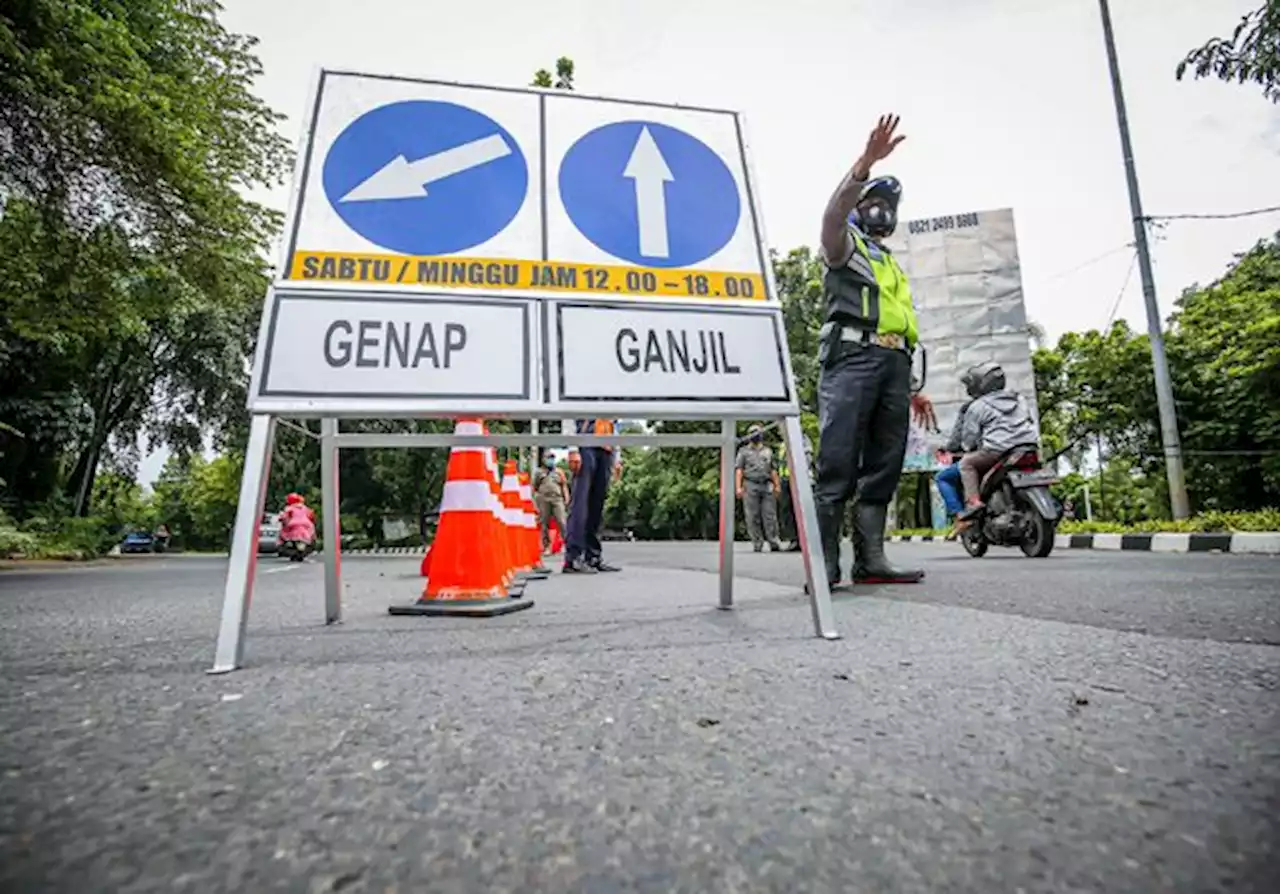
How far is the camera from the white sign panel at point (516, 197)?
2219 millimetres

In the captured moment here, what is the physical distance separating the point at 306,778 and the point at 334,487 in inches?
80.9

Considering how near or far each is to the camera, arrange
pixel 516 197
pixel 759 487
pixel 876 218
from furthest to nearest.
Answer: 1. pixel 759 487
2. pixel 876 218
3. pixel 516 197

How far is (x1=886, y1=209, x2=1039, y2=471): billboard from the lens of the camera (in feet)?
63.5

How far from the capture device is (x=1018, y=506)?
6.80 metres

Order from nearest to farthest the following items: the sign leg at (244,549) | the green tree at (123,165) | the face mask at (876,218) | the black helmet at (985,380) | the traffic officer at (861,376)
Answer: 1. the sign leg at (244,549)
2. the traffic officer at (861,376)
3. the face mask at (876,218)
4. the black helmet at (985,380)
5. the green tree at (123,165)

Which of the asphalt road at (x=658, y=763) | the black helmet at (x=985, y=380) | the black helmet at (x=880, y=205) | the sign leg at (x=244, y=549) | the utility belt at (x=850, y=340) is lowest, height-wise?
the asphalt road at (x=658, y=763)

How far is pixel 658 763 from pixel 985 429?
654cm

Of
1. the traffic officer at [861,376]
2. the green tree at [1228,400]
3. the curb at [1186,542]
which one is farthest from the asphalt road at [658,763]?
the green tree at [1228,400]

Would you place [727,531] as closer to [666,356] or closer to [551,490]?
[666,356]

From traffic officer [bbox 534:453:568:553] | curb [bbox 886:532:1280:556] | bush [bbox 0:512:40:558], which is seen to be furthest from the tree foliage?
bush [bbox 0:512:40:558]

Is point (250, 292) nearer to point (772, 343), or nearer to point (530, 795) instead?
point (772, 343)

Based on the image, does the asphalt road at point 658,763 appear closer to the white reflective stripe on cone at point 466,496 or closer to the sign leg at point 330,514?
the sign leg at point 330,514

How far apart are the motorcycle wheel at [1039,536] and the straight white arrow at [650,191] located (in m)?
5.38

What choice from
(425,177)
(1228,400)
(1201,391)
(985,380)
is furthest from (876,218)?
(1201,391)
